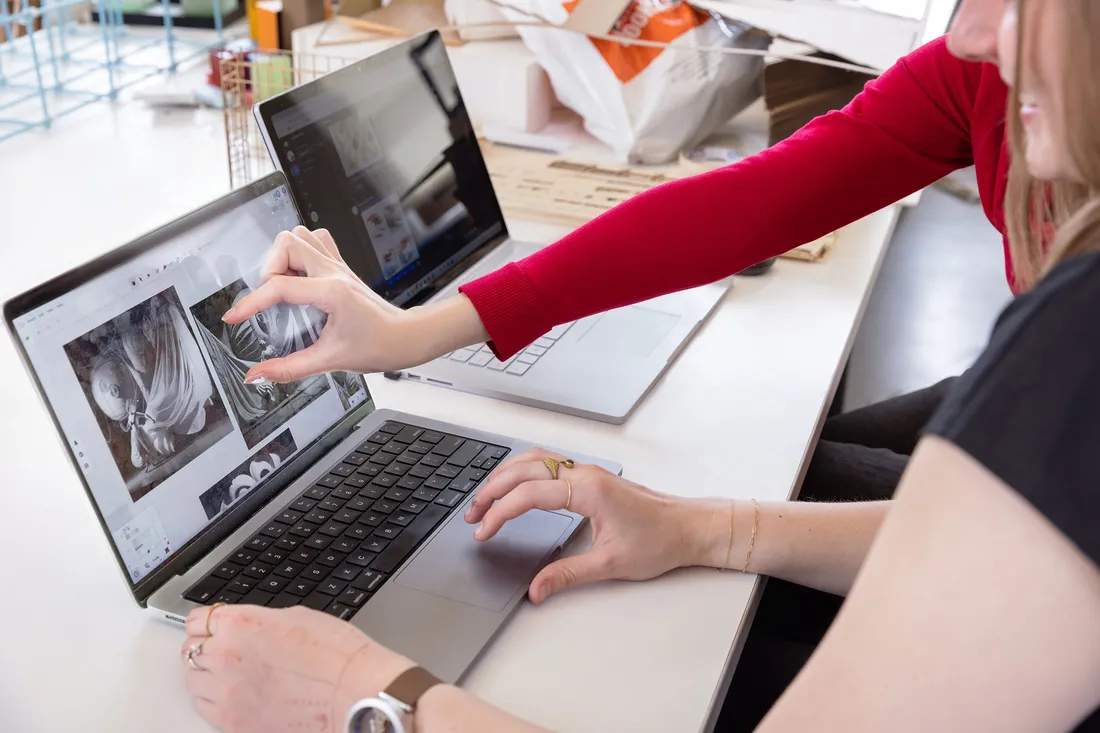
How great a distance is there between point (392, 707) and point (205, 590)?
0.21 meters

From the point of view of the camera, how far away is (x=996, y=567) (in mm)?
429

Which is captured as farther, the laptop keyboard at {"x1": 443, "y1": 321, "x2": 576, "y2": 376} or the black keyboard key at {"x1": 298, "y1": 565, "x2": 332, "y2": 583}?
the laptop keyboard at {"x1": 443, "y1": 321, "x2": 576, "y2": 376}

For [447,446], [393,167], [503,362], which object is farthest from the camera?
[393,167]

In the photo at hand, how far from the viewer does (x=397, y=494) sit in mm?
854

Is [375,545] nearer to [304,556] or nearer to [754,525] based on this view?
[304,556]

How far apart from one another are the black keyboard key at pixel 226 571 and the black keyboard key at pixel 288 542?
4cm

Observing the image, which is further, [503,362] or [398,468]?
[503,362]

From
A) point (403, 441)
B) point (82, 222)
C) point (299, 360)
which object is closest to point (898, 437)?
point (403, 441)

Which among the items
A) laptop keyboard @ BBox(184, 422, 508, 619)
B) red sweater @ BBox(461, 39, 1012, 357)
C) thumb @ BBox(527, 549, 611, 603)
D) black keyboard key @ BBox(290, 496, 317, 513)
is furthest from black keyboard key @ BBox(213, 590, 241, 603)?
red sweater @ BBox(461, 39, 1012, 357)

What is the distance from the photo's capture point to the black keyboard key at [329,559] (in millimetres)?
768

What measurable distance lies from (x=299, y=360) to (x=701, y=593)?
37 cm

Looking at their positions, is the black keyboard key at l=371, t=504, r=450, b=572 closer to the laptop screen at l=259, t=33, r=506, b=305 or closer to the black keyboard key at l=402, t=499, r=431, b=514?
the black keyboard key at l=402, t=499, r=431, b=514

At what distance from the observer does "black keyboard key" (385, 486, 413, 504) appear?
2.78 feet

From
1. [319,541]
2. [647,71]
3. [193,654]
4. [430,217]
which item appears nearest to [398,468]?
[319,541]
